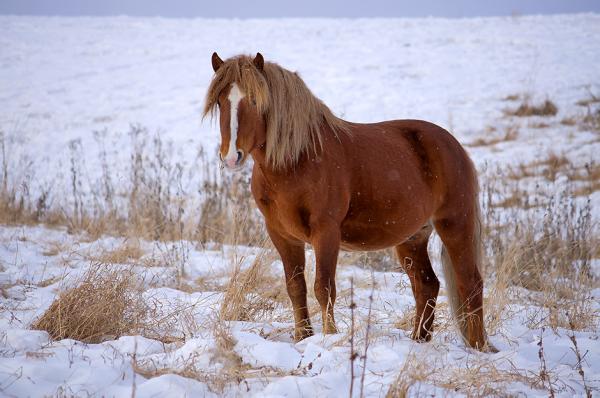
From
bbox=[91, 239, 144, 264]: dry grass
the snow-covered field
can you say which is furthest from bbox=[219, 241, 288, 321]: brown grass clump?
bbox=[91, 239, 144, 264]: dry grass

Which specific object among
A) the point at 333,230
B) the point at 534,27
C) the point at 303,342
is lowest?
the point at 303,342

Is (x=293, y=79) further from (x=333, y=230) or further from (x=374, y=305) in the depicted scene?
(x=374, y=305)

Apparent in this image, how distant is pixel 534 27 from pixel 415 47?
571 centimetres

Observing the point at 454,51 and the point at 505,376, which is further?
the point at 454,51

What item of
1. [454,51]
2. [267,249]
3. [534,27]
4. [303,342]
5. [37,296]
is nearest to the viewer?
[303,342]

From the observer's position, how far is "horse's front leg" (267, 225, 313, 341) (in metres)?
3.82

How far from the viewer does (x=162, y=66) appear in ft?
67.2

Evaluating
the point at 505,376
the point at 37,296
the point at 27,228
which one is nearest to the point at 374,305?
the point at 505,376

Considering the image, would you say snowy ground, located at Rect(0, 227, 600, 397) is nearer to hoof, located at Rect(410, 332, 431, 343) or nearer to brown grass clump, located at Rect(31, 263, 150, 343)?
hoof, located at Rect(410, 332, 431, 343)

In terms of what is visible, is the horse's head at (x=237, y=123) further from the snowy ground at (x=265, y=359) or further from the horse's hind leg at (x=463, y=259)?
the horse's hind leg at (x=463, y=259)

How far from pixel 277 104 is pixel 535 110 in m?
11.9

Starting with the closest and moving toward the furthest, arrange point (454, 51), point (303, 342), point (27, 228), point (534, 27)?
point (303, 342), point (27, 228), point (454, 51), point (534, 27)

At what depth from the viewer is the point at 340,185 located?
3629 mm

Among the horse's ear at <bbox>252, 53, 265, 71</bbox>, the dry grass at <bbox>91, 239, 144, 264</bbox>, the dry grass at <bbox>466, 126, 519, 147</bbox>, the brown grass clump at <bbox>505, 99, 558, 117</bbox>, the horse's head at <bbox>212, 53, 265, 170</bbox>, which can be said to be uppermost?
the horse's ear at <bbox>252, 53, 265, 71</bbox>
